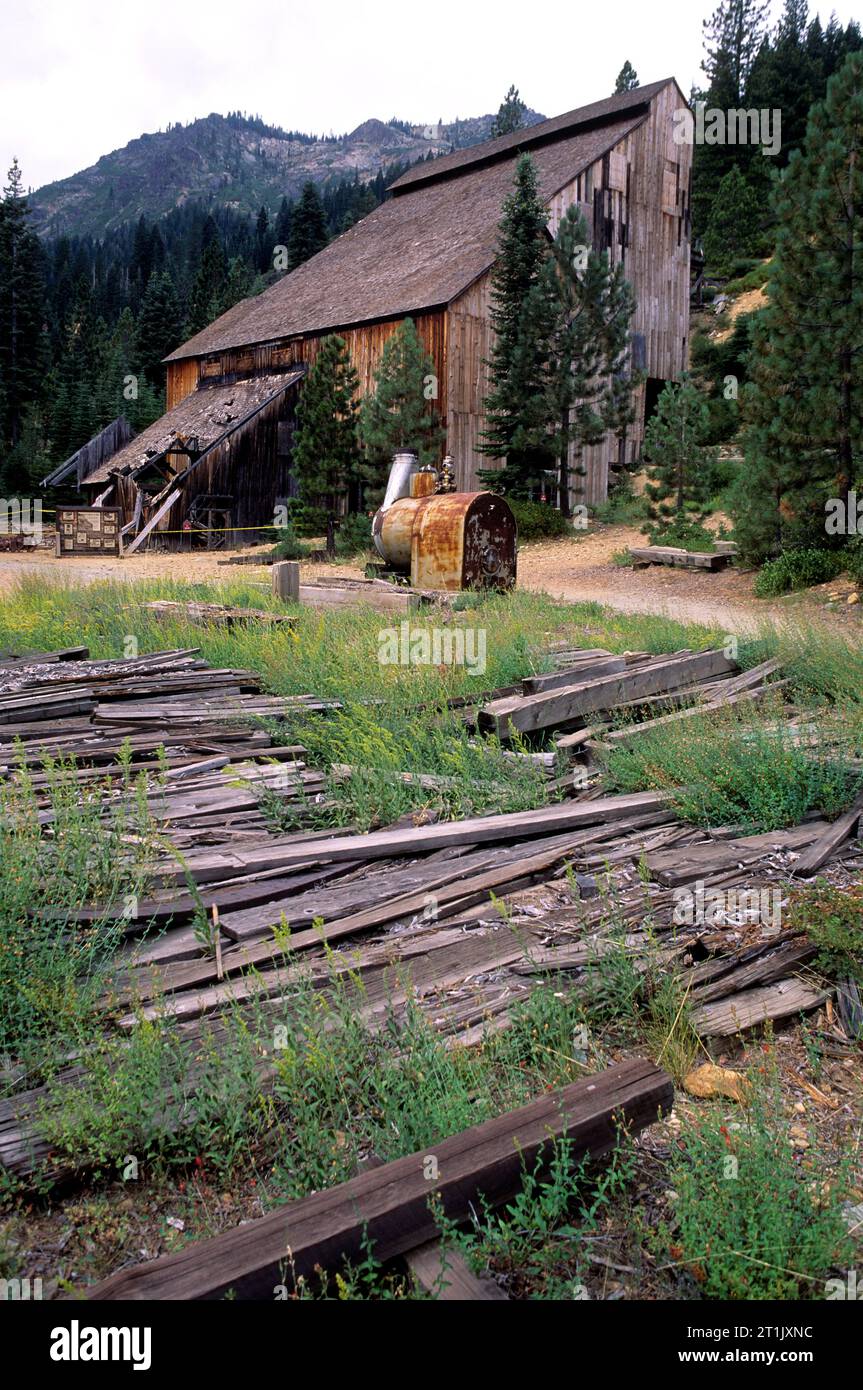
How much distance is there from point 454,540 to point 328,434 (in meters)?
14.0

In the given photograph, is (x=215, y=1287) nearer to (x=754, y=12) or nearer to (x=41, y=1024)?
(x=41, y=1024)

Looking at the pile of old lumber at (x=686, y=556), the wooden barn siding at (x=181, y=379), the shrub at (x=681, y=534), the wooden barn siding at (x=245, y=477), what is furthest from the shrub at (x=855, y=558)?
the wooden barn siding at (x=181, y=379)

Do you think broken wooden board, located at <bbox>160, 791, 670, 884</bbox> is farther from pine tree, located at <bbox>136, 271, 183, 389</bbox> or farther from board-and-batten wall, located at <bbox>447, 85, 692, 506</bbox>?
pine tree, located at <bbox>136, 271, 183, 389</bbox>

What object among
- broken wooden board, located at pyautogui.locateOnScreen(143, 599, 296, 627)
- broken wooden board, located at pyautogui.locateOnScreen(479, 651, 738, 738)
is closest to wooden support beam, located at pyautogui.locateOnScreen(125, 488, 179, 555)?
broken wooden board, located at pyautogui.locateOnScreen(143, 599, 296, 627)

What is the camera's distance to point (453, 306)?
26156 mm

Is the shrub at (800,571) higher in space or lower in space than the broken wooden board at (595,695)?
higher

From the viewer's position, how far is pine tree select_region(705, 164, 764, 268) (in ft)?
137

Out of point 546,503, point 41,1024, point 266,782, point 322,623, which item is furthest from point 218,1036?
point 546,503

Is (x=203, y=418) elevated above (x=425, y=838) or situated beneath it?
elevated above

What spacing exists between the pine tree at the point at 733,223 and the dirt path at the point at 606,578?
79.3 feet

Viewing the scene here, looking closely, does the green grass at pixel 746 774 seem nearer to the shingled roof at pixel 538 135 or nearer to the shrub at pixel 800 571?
the shrub at pixel 800 571

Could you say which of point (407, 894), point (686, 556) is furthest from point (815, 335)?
point (407, 894)

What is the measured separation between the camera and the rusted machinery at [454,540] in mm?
14172

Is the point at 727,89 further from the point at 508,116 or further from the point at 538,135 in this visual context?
the point at 538,135
